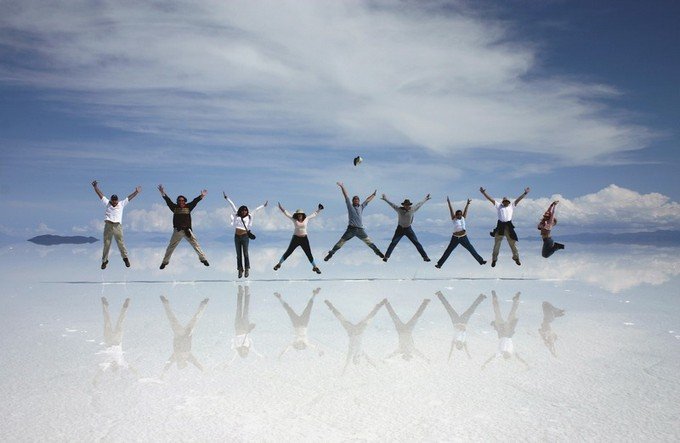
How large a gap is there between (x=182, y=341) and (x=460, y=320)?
213 inches

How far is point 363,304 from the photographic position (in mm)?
12586

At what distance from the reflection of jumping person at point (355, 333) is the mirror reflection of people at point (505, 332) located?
1.80 metres

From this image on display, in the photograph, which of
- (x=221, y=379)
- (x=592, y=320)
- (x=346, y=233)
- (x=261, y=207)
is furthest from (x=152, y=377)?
(x=346, y=233)

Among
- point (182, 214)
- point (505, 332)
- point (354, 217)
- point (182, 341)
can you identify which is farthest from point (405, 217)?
point (182, 341)

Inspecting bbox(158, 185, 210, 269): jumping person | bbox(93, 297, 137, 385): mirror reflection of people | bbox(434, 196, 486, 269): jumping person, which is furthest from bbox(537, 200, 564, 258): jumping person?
bbox(93, 297, 137, 385): mirror reflection of people

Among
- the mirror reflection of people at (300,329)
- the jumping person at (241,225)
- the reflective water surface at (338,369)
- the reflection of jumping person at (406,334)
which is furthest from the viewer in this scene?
the jumping person at (241,225)

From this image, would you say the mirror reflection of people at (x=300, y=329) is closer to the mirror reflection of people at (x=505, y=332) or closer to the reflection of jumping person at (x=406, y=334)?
the reflection of jumping person at (x=406, y=334)

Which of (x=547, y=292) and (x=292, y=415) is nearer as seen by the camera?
(x=292, y=415)

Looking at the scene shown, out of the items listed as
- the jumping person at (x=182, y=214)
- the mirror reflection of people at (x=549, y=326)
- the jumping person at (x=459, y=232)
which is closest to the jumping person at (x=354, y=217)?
the jumping person at (x=459, y=232)

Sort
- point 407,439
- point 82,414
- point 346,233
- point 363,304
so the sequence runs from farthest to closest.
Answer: point 346,233
point 363,304
point 82,414
point 407,439

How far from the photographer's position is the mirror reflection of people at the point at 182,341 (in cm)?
748

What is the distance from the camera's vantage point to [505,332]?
9.55 m

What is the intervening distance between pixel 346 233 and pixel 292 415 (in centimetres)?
1341

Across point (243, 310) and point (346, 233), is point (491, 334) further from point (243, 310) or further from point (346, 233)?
point (346, 233)
